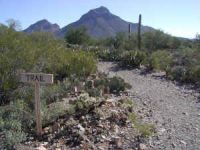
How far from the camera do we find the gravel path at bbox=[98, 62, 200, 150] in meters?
8.52

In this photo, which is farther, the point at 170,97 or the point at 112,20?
the point at 112,20

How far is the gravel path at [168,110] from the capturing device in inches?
335

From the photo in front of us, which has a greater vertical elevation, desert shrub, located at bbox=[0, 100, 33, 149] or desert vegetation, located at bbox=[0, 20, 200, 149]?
desert vegetation, located at bbox=[0, 20, 200, 149]

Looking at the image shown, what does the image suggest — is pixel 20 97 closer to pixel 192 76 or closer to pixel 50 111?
pixel 50 111

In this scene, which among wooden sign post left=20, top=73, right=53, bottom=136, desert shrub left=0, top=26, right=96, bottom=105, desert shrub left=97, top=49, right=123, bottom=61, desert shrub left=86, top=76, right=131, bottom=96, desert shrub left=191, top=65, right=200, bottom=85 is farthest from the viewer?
desert shrub left=97, top=49, right=123, bottom=61

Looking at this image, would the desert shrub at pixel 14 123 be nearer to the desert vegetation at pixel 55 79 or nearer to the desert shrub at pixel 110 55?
the desert vegetation at pixel 55 79

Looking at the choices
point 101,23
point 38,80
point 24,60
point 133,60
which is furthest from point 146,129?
point 101,23

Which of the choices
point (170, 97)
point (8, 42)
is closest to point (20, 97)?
point (8, 42)

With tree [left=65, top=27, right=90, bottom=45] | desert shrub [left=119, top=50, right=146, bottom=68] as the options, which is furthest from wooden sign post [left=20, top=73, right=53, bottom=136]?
tree [left=65, top=27, right=90, bottom=45]

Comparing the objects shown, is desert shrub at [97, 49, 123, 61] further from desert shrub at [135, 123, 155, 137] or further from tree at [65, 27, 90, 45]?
tree at [65, 27, 90, 45]

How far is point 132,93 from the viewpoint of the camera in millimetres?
13188

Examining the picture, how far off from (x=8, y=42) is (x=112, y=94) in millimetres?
3155

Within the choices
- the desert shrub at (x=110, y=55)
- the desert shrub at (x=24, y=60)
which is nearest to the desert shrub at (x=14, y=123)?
the desert shrub at (x=24, y=60)

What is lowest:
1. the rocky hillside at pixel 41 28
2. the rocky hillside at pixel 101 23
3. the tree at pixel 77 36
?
the tree at pixel 77 36
